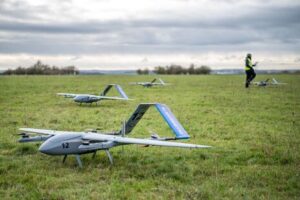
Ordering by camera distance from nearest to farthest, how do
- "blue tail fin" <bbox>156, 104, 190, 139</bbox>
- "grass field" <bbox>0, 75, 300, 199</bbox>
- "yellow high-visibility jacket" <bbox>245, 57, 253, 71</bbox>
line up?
"grass field" <bbox>0, 75, 300, 199</bbox> < "blue tail fin" <bbox>156, 104, 190, 139</bbox> < "yellow high-visibility jacket" <bbox>245, 57, 253, 71</bbox>

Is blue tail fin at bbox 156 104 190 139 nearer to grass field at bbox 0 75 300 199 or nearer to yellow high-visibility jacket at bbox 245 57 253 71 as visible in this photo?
grass field at bbox 0 75 300 199

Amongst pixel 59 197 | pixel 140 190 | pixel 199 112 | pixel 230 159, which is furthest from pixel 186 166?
pixel 199 112

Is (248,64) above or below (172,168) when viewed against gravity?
above

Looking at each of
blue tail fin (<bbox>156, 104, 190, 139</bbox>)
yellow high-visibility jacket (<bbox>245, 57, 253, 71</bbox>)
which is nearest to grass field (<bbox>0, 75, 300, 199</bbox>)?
blue tail fin (<bbox>156, 104, 190, 139</bbox>)

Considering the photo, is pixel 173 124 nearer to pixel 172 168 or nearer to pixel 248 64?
pixel 172 168

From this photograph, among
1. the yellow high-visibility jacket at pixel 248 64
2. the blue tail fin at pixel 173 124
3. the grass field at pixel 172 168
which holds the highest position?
the yellow high-visibility jacket at pixel 248 64

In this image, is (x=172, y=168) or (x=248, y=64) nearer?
(x=172, y=168)

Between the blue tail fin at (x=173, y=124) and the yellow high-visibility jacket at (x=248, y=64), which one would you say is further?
the yellow high-visibility jacket at (x=248, y=64)

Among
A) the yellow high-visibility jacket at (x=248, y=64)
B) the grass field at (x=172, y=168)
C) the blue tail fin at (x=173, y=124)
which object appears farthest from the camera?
the yellow high-visibility jacket at (x=248, y=64)

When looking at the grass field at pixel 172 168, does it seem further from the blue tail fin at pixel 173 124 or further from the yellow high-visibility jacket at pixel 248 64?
the yellow high-visibility jacket at pixel 248 64

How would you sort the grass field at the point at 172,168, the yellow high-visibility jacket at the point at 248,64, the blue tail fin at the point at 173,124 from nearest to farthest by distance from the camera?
the grass field at the point at 172,168
the blue tail fin at the point at 173,124
the yellow high-visibility jacket at the point at 248,64

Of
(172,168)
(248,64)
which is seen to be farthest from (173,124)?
(248,64)

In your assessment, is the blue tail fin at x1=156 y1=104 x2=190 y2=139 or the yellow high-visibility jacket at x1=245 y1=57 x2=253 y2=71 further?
the yellow high-visibility jacket at x1=245 y1=57 x2=253 y2=71

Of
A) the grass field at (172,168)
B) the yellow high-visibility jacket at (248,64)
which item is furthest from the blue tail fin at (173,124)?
the yellow high-visibility jacket at (248,64)
